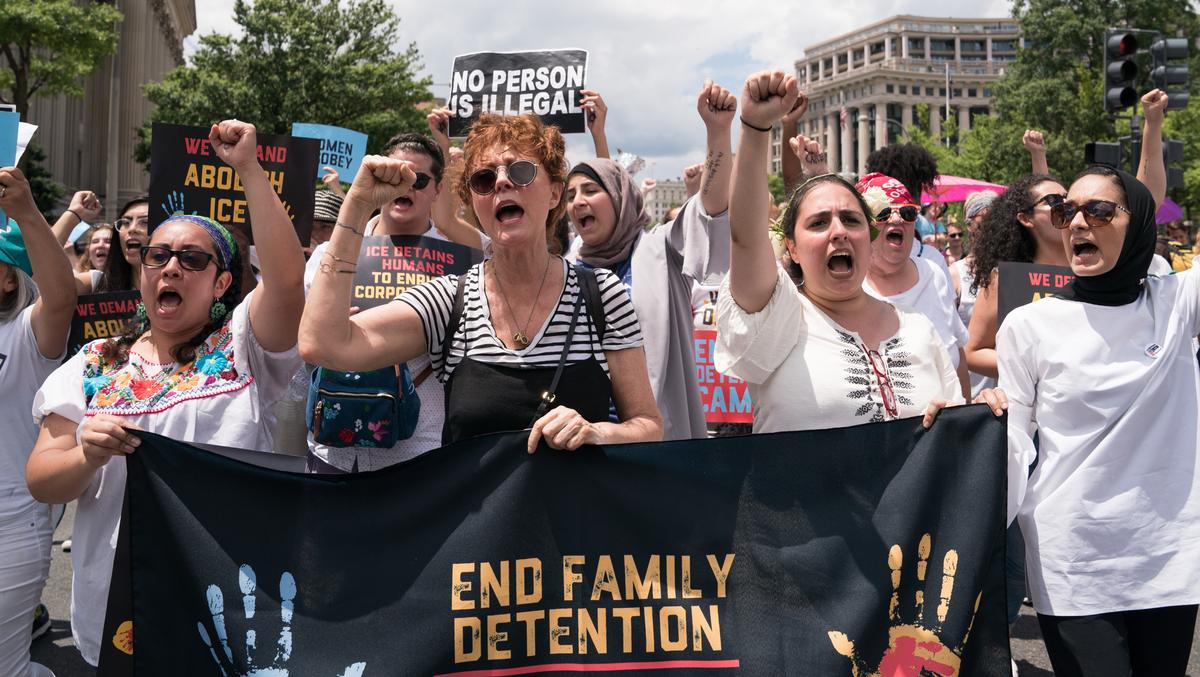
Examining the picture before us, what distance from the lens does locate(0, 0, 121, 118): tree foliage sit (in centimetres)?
2169

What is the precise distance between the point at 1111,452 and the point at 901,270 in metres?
1.80

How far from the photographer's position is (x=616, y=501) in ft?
8.77

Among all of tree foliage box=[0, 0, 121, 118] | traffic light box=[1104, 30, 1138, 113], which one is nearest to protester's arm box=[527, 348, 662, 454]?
traffic light box=[1104, 30, 1138, 113]

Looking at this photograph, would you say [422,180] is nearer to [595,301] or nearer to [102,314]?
[595,301]

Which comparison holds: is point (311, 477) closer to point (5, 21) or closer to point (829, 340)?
point (829, 340)

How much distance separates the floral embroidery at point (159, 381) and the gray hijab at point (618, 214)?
61.0 inches

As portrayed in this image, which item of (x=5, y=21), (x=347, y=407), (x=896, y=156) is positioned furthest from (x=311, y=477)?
(x=5, y=21)

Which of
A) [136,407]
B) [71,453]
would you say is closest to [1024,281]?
[136,407]

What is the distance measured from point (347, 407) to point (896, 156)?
3.81 meters

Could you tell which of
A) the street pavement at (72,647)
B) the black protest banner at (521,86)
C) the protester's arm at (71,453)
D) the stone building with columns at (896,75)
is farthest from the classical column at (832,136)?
the protester's arm at (71,453)

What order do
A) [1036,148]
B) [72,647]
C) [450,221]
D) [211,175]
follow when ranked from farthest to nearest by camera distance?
[1036,148] < [72,647] < [211,175] < [450,221]

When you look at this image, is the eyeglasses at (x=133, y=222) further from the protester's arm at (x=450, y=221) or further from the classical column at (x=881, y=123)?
the classical column at (x=881, y=123)

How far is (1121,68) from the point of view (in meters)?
9.77

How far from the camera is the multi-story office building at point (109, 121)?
35.7m
